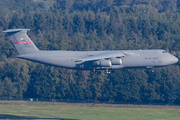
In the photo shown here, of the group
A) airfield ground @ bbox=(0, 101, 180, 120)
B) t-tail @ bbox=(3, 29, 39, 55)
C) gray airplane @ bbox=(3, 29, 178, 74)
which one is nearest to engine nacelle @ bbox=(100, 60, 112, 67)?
gray airplane @ bbox=(3, 29, 178, 74)

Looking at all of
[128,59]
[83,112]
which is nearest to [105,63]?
[128,59]

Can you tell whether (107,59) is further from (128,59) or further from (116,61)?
(128,59)

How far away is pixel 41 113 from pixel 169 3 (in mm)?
145673

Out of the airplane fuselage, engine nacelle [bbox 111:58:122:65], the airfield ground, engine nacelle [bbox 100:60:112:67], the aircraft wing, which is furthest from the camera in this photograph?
the airfield ground

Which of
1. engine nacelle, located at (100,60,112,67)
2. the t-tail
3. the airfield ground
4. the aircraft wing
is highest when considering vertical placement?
the t-tail

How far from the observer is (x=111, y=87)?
82875 millimetres

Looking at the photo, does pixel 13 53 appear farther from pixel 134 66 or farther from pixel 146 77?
pixel 134 66

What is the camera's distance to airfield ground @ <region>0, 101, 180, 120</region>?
58500 millimetres

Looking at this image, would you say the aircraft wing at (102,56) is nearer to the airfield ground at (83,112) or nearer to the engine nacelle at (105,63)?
the engine nacelle at (105,63)

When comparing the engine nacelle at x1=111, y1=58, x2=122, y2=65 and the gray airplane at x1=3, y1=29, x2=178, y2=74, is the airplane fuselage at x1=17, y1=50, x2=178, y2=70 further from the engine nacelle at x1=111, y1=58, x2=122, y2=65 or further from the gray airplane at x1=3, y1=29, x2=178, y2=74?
the engine nacelle at x1=111, y1=58, x2=122, y2=65

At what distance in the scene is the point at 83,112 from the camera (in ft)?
209

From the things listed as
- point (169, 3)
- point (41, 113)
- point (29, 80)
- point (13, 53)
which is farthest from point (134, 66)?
point (169, 3)

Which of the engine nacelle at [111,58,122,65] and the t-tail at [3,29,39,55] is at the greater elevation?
the t-tail at [3,29,39,55]

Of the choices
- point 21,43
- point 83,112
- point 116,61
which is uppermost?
point 21,43
